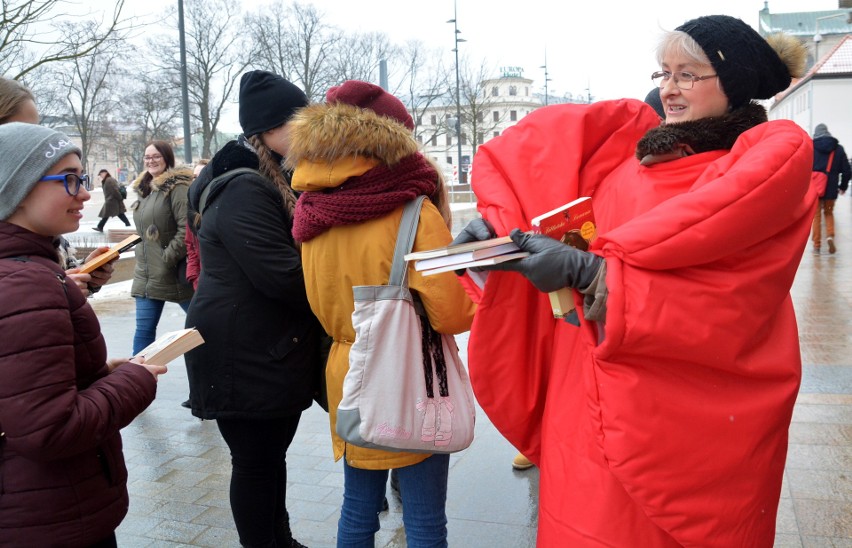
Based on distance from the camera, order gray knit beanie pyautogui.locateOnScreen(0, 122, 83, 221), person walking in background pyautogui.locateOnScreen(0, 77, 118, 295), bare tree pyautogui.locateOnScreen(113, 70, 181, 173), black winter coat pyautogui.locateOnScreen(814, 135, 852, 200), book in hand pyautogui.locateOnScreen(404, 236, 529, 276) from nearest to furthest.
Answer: book in hand pyautogui.locateOnScreen(404, 236, 529, 276) < gray knit beanie pyautogui.locateOnScreen(0, 122, 83, 221) < person walking in background pyautogui.locateOnScreen(0, 77, 118, 295) < black winter coat pyautogui.locateOnScreen(814, 135, 852, 200) < bare tree pyautogui.locateOnScreen(113, 70, 181, 173)

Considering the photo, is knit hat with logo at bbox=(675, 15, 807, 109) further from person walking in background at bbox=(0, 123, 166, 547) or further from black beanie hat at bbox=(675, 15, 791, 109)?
person walking in background at bbox=(0, 123, 166, 547)

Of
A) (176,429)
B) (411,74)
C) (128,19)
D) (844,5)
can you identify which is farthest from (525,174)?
(411,74)

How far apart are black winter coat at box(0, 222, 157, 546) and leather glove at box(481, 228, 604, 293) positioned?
1.04m

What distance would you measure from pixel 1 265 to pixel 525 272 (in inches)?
46.9

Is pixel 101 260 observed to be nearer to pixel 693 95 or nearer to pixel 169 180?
pixel 693 95

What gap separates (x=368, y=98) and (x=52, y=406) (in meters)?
1.38

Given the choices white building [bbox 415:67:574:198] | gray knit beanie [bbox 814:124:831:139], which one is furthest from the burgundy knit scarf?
white building [bbox 415:67:574:198]

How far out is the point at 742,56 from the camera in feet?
6.08

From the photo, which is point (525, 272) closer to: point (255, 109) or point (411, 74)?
point (255, 109)

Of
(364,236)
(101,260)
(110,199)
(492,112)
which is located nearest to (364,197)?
(364,236)

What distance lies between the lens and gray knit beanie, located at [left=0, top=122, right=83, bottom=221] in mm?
1813

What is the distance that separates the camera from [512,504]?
3557mm

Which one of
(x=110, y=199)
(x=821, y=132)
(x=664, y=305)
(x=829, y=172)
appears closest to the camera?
(x=664, y=305)

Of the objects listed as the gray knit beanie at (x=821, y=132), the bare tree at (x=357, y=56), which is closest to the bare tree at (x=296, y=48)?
the bare tree at (x=357, y=56)
